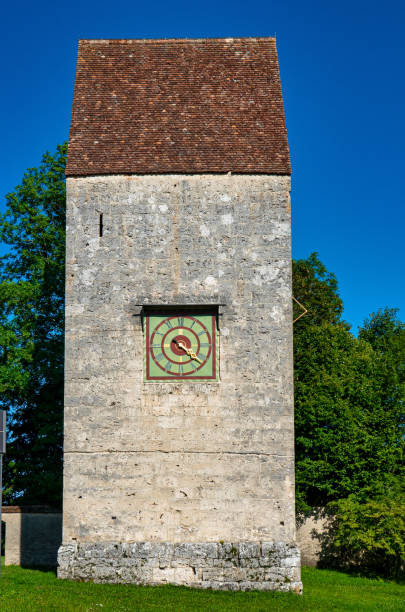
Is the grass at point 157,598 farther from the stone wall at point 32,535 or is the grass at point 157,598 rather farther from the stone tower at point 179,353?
the stone wall at point 32,535

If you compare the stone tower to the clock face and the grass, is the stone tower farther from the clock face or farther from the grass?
the grass

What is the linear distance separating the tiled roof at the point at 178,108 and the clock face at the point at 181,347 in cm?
354

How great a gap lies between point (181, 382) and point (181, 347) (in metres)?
0.79

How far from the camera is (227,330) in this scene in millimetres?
16766

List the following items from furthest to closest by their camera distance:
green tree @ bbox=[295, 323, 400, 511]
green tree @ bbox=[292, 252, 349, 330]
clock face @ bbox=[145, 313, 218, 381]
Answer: green tree @ bbox=[292, 252, 349, 330]
green tree @ bbox=[295, 323, 400, 511]
clock face @ bbox=[145, 313, 218, 381]

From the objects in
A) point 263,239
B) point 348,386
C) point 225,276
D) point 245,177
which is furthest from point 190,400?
point 348,386

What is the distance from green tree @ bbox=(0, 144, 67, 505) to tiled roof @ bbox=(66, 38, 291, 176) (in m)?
8.59

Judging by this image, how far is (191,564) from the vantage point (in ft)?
51.7

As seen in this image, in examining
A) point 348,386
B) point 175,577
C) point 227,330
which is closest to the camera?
point 175,577

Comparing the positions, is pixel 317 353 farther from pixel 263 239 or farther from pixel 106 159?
pixel 106 159

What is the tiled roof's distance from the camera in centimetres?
1752

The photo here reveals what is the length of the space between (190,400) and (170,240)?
369 centimetres

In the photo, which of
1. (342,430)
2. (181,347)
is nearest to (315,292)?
(342,430)

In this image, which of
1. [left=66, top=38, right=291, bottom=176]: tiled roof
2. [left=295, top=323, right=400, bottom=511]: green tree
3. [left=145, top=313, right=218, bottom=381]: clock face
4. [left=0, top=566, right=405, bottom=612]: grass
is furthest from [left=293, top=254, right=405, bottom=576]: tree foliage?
[left=66, top=38, right=291, bottom=176]: tiled roof
